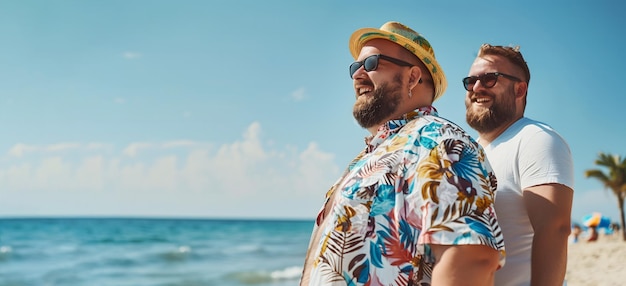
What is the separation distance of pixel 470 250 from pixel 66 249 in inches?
1551

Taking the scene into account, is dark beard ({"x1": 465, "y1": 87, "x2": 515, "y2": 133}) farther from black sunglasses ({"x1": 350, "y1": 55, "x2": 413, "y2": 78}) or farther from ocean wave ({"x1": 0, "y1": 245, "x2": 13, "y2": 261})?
ocean wave ({"x1": 0, "y1": 245, "x2": 13, "y2": 261})

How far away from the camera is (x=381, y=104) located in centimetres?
210

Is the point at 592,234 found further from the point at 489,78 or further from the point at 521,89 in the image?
the point at 489,78

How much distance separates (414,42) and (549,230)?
869 millimetres

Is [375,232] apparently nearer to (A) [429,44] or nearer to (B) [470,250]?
(B) [470,250]

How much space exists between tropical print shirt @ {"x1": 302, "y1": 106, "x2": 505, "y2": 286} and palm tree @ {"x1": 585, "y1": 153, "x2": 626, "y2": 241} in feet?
104

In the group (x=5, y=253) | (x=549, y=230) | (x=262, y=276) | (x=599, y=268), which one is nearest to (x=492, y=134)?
(x=549, y=230)

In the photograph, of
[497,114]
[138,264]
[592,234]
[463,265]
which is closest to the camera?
[463,265]

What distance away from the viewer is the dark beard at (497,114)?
2645mm

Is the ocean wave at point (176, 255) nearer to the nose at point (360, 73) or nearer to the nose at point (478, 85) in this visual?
the nose at point (478, 85)

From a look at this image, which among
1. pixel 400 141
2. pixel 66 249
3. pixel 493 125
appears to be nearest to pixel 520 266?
pixel 493 125

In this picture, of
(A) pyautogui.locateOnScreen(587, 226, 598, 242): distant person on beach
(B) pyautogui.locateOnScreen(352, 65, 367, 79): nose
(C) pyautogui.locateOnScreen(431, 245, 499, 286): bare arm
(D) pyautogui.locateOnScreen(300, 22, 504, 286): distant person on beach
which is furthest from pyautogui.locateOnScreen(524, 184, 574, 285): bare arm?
(A) pyautogui.locateOnScreen(587, 226, 598, 242): distant person on beach

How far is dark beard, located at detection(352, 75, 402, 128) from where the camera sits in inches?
82.4

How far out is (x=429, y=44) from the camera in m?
2.22
